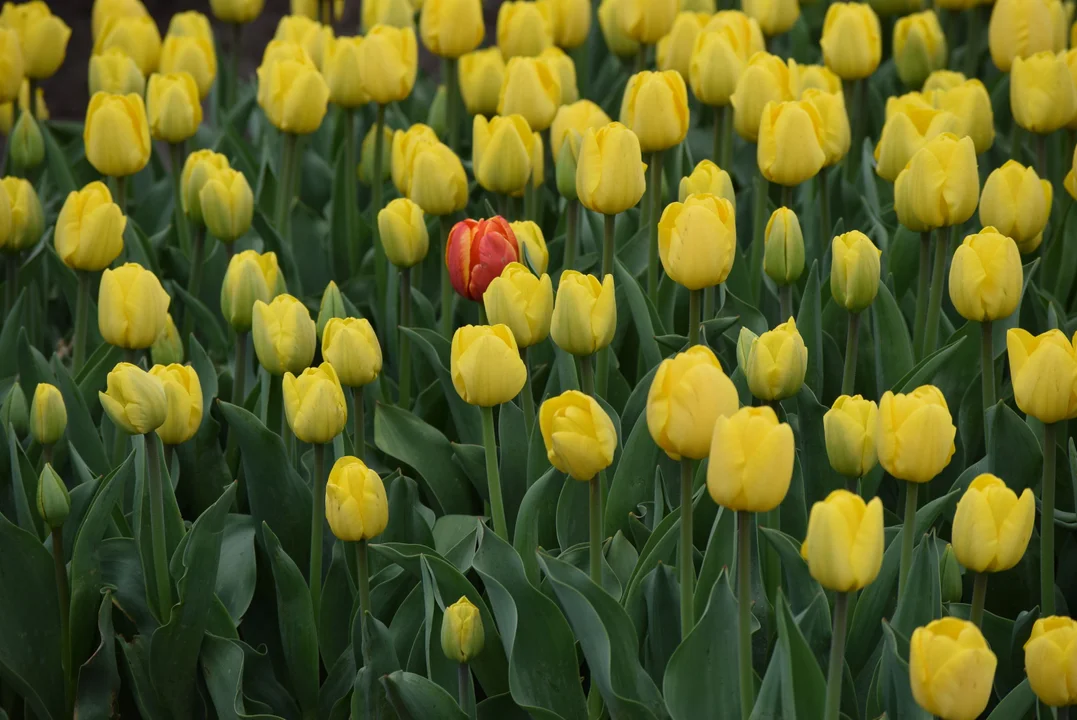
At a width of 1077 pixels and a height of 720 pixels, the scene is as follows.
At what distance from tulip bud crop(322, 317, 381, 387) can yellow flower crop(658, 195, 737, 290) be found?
1.35 ft

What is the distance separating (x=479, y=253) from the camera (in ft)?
5.87

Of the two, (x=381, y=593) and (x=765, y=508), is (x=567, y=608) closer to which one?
(x=765, y=508)

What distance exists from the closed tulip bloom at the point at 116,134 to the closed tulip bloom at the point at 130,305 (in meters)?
0.52

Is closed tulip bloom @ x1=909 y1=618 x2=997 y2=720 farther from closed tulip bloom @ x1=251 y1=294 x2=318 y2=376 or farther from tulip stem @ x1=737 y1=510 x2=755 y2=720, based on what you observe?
closed tulip bloom @ x1=251 y1=294 x2=318 y2=376

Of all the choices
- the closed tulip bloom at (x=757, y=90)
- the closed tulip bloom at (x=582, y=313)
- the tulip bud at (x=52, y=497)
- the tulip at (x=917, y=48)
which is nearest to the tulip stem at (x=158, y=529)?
the tulip bud at (x=52, y=497)

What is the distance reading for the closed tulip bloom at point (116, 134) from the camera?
225cm

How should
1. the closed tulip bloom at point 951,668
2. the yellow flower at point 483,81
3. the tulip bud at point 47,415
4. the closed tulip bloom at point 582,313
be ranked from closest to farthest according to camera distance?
1. the closed tulip bloom at point 951,668
2. the closed tulip bloom at point 582,313
3. the tulip bud at point 47,415
4. the yellow flower at point 483,81

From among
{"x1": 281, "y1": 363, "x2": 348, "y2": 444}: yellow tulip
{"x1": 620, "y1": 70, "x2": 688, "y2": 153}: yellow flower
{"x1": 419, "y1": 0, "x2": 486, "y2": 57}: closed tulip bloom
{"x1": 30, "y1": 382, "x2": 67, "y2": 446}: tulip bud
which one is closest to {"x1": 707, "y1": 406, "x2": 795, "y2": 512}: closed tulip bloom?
{"x1": 281, "y1": 363, "x2": 348, "y2": 444}: yellow tulip

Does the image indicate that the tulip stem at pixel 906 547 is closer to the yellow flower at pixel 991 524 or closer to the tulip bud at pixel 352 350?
the yellow flower at pixel 991 524

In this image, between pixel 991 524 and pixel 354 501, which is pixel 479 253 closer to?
pixel 354 501

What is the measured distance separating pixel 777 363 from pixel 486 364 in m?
0.36

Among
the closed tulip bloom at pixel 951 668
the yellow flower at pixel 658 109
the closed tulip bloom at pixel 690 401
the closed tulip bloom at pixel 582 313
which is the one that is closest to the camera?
the closed tulip bloom at pixel 951 668

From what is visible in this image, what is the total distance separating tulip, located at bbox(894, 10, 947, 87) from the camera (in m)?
2.78

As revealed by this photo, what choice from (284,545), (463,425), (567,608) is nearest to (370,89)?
(463,425)
